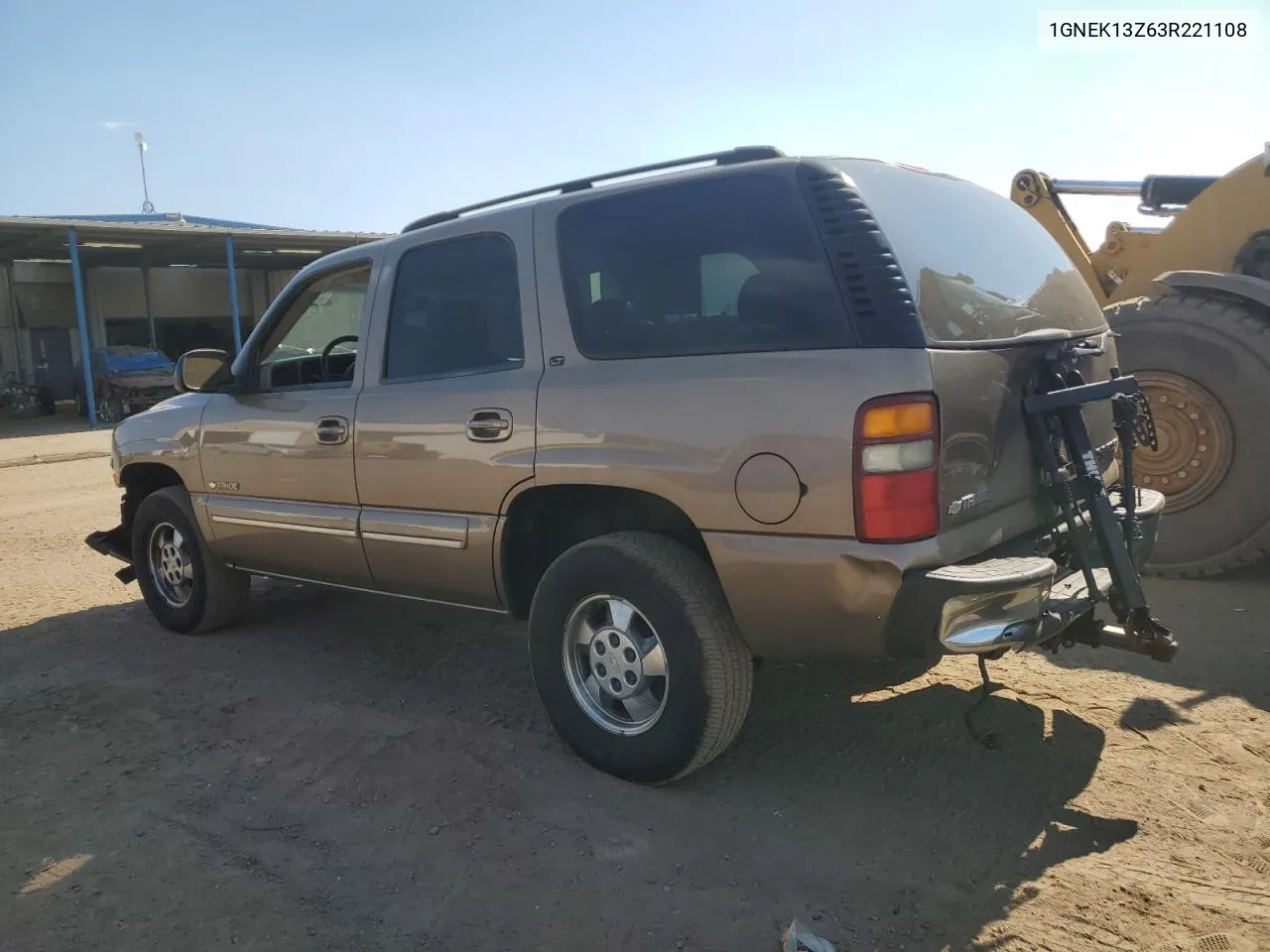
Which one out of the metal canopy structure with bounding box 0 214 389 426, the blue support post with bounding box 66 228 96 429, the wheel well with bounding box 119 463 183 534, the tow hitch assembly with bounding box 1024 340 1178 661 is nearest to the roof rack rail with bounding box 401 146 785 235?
the tow hitch assembly with bounding box 1024 340 1178 661

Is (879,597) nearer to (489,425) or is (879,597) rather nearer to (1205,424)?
(489,425)

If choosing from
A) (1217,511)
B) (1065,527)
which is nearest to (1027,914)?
(1065,527)

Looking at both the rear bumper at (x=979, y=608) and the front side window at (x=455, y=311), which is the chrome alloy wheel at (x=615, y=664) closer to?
the rear bumper at (x=979, y=608)

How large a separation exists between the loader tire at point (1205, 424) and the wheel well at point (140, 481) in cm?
562

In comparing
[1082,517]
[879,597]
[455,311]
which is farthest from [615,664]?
[1082,517]

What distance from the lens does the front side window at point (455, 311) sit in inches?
143

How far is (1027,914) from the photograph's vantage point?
2529 mm

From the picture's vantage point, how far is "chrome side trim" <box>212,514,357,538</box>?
13.7 feet

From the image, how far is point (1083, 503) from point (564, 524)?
6.17ft

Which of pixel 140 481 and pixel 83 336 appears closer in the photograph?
pixel 140 481

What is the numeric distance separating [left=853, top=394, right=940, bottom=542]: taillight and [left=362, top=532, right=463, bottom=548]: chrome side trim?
67.7 inches

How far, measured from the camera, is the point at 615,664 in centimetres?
334

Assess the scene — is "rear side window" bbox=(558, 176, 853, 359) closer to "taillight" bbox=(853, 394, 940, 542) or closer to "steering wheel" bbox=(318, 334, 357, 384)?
"taillight" bbox=(853, 394, 940, 542)

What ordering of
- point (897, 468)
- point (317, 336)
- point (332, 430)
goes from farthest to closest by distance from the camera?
point (317, 336)
point (332, 430)
point (897, 468)
